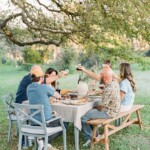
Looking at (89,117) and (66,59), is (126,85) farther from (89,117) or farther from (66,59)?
(66,59)

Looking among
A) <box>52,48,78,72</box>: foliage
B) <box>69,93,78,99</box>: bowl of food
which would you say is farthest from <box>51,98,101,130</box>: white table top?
<box>52,48,78,72</box>: foliage

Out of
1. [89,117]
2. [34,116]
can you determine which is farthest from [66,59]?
[34,116]

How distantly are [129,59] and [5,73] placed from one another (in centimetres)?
1591

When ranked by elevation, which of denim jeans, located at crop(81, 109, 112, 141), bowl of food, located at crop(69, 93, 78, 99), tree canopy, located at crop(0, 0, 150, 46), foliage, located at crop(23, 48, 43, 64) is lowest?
denim jeans, located at crop(81, 109, 112, 141)

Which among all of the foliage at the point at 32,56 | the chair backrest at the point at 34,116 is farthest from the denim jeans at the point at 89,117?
the foliage at the point at 32,56

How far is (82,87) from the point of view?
604 cm

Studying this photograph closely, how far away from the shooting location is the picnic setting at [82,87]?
17.2 feet

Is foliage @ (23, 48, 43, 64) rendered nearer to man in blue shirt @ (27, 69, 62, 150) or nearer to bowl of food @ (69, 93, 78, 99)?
bowl of food @ (69, 93, 78, 99)

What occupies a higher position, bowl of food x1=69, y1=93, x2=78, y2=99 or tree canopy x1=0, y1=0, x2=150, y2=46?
tree canopy x1=0, y1=0, x2=150, y2=46

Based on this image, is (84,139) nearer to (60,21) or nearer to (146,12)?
(146,12)

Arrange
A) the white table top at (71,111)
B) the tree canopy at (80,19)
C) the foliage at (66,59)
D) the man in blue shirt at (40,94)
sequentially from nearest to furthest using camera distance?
the man in blue shirt at (40,94) < the white table top at (71,111) < the tree canopy at (80,19) < the foliage at (66,59)

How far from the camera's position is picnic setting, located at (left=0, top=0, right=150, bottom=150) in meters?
5.24

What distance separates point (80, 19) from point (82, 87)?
309 centimetres

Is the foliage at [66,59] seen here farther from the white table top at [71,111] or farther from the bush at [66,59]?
the white table top at [71,111]
